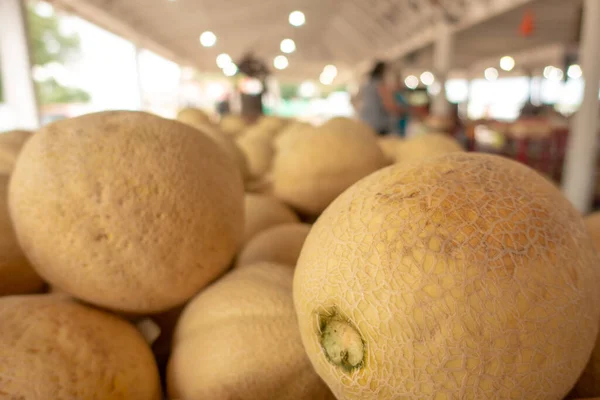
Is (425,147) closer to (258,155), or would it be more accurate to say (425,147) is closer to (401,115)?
Answer: (258,155)

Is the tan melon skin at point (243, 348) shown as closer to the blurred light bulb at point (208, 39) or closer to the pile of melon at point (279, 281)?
the pile of melon at point (279, 281)

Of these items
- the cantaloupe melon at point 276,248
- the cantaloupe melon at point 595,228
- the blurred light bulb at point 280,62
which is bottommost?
the cantaloupe melon at point 276,248

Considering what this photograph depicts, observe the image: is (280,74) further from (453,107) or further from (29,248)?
(29,248)

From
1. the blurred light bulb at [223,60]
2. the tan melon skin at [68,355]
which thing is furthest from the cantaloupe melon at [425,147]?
the blurred light bulb at [223,60]

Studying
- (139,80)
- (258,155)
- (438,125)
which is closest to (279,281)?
(258,155)

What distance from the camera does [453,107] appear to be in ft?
18.6

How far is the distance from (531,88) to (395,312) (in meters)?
10.3

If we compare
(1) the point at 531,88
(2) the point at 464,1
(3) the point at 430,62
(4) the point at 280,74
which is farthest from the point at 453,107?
(4) the point at 280,74

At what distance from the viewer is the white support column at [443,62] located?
5445mm

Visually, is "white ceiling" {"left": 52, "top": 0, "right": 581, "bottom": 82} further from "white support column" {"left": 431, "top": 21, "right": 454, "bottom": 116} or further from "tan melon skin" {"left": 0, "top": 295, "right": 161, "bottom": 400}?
"tan melon skin" {"left": 0, "top": 295, "right": 161, "bottom": 400}

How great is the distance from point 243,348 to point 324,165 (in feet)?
2.00

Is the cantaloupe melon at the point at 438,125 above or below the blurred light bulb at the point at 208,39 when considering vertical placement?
below

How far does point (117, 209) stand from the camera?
596 mm

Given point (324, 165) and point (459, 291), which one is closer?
point (459, 291)
